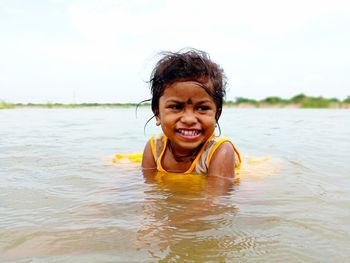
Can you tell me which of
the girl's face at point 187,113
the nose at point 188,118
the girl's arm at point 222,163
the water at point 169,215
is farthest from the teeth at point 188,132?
the water at point 169,215

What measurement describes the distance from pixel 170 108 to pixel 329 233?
172 cm

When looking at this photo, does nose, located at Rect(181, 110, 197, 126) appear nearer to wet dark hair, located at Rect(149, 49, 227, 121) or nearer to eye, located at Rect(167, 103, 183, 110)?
eye, located at Rect(167, 103, 183, 110)

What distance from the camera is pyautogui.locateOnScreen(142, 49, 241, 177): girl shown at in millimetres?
3254

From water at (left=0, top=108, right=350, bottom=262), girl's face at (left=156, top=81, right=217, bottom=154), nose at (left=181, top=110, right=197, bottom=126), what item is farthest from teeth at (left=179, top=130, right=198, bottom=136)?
water at (left=0, top=108, right=350, bottom=262)

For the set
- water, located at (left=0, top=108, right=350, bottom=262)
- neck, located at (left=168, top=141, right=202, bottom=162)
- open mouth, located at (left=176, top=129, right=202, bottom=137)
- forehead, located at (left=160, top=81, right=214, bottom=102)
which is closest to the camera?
water, located at (left=0, top=108, right=350, bottom=262)

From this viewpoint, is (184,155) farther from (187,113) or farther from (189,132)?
(187,113)

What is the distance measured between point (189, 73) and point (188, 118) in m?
0.36

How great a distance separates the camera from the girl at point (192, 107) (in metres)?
3.25

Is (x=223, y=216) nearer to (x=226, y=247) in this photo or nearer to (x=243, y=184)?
(x=226, y=247)

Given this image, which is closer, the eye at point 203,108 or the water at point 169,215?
the water at point 169,215

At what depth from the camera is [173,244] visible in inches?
70.2

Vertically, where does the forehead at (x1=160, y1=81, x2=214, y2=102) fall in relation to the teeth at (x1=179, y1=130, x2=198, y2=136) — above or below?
above

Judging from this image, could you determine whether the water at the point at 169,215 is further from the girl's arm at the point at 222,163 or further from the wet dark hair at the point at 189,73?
the wet dark hair at the point at 189,73

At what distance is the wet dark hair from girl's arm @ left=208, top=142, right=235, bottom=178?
0.30 metres
